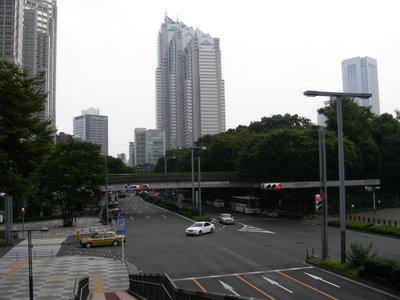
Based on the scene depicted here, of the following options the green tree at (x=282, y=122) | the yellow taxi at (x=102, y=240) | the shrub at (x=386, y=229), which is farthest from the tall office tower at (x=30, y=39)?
the shrub at (x=386, y=229)

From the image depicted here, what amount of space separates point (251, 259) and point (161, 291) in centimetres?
1372

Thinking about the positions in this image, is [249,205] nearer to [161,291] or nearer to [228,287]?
[228,287]

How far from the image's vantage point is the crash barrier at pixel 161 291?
322 inches

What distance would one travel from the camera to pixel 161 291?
→ 13.1 m

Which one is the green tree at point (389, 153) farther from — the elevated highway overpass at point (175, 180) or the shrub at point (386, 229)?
the shrub at point (386, 229)

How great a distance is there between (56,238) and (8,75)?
29205mm

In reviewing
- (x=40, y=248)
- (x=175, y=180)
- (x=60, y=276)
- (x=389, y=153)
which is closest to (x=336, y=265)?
(x=60, y=276)

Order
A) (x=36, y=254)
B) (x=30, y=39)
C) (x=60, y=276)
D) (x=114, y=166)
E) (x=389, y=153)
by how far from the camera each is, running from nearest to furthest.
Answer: (x=60, y=276) → (x=36, y=254) → (x=389, y=153) → (x=114, y=166) → (x=30, y=39)

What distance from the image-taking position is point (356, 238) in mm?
33656

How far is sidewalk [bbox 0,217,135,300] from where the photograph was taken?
19.5 m

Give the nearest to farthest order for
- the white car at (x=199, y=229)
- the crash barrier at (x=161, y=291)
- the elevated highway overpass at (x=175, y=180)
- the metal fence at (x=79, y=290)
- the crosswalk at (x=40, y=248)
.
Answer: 1. the crash barrier at (x=161, y=291)
2. the metal fence at (x=79, y=290)
3. the crosswalk at (x=40, y=248)
4. the white car at (x=199, y=229)
5. the elevated highway overpass at (x=175, y=180)

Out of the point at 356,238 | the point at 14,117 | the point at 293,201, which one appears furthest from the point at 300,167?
the point at 14,117

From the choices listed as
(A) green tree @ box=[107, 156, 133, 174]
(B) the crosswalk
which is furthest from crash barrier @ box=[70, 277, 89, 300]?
(A) green tree @ box=[107, 156, 133, 174]

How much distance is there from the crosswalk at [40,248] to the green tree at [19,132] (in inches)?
562
